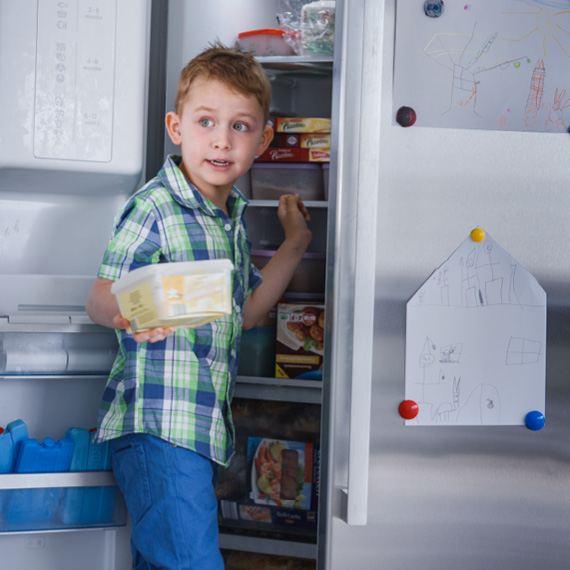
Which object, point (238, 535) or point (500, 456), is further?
point (238, 535)

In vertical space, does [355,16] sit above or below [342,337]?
above

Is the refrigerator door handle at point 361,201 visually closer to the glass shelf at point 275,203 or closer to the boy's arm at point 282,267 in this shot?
the boy's arm at point 282,267

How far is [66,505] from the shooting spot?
146 centimetres

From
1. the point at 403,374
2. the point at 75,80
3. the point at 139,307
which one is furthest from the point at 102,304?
the point at 403,374

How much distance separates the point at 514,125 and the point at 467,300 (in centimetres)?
36

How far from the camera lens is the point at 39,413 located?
1506mm

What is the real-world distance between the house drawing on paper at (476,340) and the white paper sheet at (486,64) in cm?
26

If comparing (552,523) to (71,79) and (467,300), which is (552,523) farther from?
(71,79)

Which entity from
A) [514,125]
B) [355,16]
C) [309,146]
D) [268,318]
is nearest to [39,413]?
[268,318]

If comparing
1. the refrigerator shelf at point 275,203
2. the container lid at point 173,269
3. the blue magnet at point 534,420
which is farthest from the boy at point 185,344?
the blue magnet at point 534,420

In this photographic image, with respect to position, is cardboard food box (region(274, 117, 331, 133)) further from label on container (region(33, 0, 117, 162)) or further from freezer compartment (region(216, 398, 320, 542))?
freezer compartment (region(216, 398, 320, 542))

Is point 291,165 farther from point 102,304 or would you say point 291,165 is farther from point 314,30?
point 102,304

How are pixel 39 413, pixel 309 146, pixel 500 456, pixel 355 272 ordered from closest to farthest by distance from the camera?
pixel 355 272 → pixel 500 456 → pixel 39 413 → pixel 309 146

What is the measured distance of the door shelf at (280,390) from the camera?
70.8 inches
